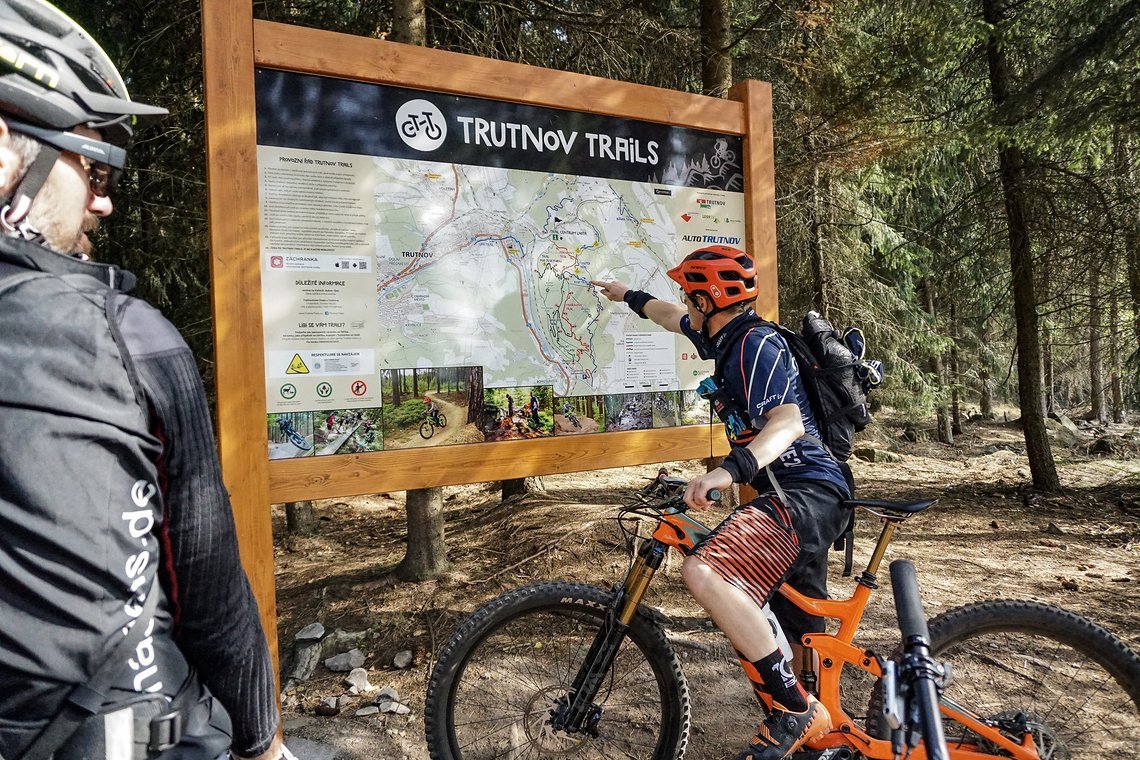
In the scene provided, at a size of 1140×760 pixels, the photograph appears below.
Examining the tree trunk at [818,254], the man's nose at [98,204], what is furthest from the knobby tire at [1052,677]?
the tree trunk at [818,254]

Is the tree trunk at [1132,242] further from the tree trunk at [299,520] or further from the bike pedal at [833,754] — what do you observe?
the tree trunk at [299,520]

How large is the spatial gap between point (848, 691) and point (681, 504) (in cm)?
197

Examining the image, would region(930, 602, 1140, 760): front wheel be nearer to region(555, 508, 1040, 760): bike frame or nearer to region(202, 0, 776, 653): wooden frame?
region(555, 508, 1040, 760): bike frame

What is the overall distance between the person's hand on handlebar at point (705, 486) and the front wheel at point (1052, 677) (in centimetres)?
106

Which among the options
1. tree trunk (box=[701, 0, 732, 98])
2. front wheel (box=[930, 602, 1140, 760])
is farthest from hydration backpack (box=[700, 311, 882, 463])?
tree trunk (box=[701, 0, 732, 98])

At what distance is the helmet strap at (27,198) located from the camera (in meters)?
1.01

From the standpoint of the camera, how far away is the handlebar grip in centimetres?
→ 145

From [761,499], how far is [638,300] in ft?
4.75

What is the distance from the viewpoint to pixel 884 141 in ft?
28.4

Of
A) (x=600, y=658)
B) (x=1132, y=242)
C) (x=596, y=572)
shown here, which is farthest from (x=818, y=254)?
(x=600, y=658)

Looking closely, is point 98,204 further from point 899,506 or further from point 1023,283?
point 1023,283

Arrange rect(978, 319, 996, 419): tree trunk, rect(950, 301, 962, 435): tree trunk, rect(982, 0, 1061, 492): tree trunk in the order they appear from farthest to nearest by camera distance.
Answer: rect(978, 319, 996, 419): tree trunk, rect(950, 301, 962, 435): tree trunk, rect(982, 0, 1061, 492): tree trunk

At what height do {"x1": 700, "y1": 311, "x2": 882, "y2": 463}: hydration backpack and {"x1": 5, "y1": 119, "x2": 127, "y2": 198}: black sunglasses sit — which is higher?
{"x1": 5, "y1": 119, "x2": 127, "y2": 198}: black sunglasses

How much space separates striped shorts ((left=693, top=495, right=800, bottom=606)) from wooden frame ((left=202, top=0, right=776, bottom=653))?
1330mm
